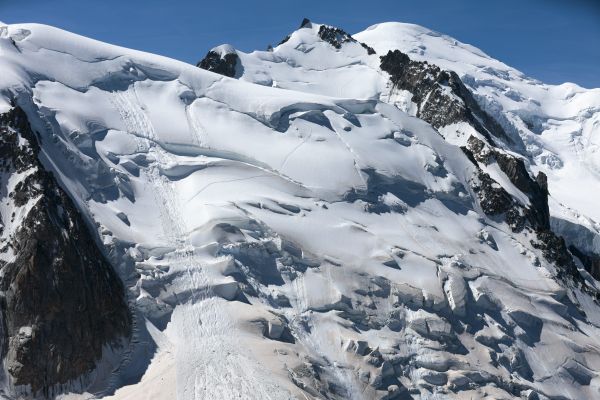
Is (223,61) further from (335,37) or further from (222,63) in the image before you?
(335,37)

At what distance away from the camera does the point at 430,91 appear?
11125 centimetres

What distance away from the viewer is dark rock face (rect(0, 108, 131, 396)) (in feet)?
185

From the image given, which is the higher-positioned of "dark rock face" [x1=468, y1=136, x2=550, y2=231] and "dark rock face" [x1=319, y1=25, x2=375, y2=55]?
"dark rock face" [x1=319, y1=25, x2=375, y2=55]

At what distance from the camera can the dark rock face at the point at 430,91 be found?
356ft

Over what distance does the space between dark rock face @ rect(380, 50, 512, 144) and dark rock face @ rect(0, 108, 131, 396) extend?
188 feet

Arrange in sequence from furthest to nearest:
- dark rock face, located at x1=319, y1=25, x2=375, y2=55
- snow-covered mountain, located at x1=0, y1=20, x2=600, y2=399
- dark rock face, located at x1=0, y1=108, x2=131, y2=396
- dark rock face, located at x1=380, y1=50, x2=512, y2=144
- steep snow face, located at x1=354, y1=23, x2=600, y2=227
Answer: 1. steep snow face, located at x1=354, y1=23, x2=600, y2=227
2. dark rock face, located at x1=319, y1=25, x2=375, y2=55
3. dark rock face, located at x1=380, y1=50, x2=512, y2=144
4. snow-covered mountain, located at x1=0, y1=20, x2=600, y2=399
5. dark rock face, located at x1=0, y1=108, x2=131, y2=396

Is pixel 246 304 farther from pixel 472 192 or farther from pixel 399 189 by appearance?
pixel 472 192

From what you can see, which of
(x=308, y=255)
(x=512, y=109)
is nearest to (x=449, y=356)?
(x=308, y=255)

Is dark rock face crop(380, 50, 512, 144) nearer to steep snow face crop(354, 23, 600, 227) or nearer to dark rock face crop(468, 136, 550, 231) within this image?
dark rock face crop(468, 136, 550, 231)

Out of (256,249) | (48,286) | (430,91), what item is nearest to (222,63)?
(430,91)

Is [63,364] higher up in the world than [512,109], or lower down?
lower down

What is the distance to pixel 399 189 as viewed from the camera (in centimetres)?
8388

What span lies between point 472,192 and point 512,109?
66540mm

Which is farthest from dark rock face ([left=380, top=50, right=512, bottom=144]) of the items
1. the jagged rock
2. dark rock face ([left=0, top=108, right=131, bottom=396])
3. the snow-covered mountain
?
dark rock face ([left=0, top=108, right=131, bottom=396])
